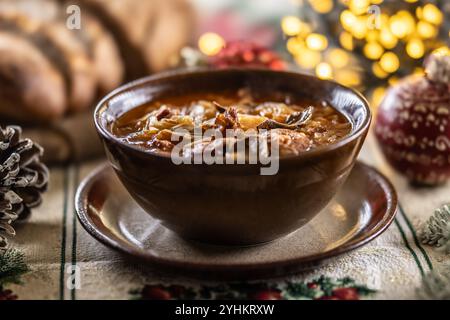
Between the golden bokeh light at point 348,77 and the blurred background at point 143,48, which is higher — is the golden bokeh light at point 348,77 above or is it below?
below

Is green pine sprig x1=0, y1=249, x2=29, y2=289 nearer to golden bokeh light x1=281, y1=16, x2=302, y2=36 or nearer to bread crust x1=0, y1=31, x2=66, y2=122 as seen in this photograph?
bread crust x1=0, y1=31, x2=66, y2=122

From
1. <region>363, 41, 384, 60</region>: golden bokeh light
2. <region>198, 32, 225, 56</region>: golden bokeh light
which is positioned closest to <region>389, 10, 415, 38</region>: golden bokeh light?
<region>363, 41, 384, 60</region>: golden bokeh light

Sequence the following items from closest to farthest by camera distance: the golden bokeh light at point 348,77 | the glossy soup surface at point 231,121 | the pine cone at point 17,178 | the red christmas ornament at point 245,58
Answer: the glossy soup surface at point 231,121 → the pine cone at point 17,178 → the red christmas ornament at point 245,58 → the golden bokeh light at point 348,77

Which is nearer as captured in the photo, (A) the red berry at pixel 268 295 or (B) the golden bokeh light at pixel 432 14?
(A) the red berry at pixel 268 295

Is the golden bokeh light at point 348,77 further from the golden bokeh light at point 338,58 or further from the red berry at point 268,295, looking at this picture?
the red berry at point 268,295

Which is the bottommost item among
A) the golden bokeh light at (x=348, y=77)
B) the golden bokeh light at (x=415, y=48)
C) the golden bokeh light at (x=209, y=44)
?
the golden bokeh light at (x=348, y=77)

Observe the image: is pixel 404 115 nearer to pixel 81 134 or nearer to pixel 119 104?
pixel 119 104

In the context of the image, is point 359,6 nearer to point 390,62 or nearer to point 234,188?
point 390,62

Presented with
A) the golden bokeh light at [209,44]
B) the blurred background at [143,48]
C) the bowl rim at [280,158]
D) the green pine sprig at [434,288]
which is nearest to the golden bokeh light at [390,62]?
the blurred background at [143,48]
